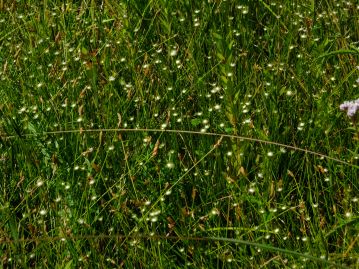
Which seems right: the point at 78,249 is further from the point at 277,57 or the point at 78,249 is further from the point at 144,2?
the point at 144,2

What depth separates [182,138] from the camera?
2.29 meters

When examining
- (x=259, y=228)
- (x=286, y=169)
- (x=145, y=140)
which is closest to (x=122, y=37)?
(x=145, y=140)

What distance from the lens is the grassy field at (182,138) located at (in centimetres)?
200

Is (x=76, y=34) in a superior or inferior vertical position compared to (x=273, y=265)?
superior

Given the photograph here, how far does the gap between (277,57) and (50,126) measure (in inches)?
35.4

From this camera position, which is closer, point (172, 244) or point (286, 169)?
point (172, 244)

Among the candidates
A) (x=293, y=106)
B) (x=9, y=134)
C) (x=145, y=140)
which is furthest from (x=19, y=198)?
(x=293, y=106)

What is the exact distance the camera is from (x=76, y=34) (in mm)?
2926

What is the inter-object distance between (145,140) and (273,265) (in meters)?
0.59

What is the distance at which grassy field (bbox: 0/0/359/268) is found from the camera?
200cm

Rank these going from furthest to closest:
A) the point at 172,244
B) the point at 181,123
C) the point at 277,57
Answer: the point at 277,57, the point at 181,123, the point at 172,244

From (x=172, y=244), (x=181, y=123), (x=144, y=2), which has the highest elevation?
(x=144, y=2)

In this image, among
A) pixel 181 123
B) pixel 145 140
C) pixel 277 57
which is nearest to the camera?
pixel 145 140

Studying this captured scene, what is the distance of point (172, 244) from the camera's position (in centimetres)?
207
